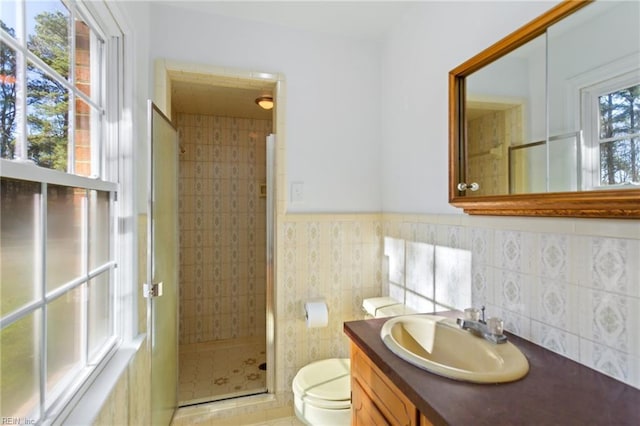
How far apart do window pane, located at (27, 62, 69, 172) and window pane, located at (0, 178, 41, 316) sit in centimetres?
11

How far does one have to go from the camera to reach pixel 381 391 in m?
1.04

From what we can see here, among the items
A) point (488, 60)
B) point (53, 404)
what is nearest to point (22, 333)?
point (53, 404)

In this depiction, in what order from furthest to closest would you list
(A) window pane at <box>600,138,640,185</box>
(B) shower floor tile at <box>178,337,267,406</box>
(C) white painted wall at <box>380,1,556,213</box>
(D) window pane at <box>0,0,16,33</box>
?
(B) shower floor tile at <box>178,337,267,406</box> → (C) white painted wall at <box>380,1,556,213</box> → (A) window pane at <box>600,138,640,185</box> → (D) window pane at <box>0,0,16,33</box>

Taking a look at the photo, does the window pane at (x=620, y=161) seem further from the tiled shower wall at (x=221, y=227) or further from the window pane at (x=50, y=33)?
Result: the tiled shower wall at (x=221, y=227)

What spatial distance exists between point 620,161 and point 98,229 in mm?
1745

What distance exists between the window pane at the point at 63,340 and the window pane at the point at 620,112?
64.7 inches

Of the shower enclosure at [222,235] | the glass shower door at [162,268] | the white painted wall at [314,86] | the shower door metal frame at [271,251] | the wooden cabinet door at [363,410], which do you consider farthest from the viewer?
the shower enclosure at [222,235]

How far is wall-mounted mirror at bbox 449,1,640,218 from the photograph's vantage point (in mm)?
832

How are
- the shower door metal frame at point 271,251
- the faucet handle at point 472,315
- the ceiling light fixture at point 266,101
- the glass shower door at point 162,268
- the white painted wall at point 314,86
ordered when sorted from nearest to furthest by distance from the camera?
the faucet handle at point 472,315, the glass shower door at point 162,268, the white painted wall at point 314,86, the shower door metal frame at point 271,251, the ceiling light fixture at point 266,101

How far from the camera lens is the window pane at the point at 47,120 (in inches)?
32.1

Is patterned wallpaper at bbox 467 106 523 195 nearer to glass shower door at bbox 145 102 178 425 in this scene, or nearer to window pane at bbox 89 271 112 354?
glass shower door at bbox 145 102 178 425

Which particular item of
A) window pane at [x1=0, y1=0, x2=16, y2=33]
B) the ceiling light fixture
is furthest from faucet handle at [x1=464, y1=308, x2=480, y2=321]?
the ceiling light fixture

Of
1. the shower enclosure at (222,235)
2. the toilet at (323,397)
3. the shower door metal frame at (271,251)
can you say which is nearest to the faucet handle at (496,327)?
the toilet at (323,397)

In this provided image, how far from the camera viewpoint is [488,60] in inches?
49.9
